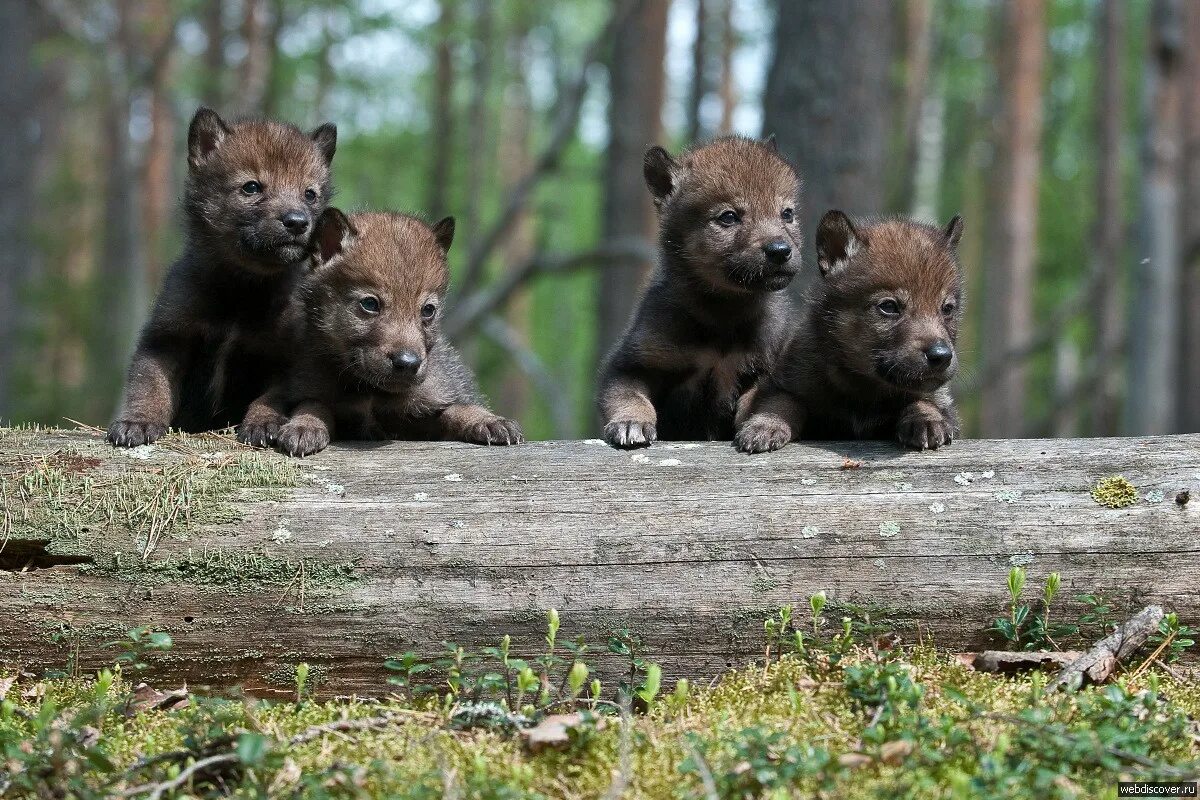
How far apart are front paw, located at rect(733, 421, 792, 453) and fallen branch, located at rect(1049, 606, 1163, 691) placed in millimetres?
1417

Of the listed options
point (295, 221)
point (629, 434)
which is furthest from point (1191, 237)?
point (295, 221)

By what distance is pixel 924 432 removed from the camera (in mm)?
4684

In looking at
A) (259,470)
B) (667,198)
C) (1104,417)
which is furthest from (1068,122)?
(259,470)

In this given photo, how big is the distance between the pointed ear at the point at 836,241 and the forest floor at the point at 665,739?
2053 millimetres

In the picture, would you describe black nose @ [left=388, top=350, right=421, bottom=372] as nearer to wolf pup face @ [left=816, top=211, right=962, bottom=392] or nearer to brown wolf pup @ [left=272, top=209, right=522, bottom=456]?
brown wolf pup @ [left=272, top=209, right=522, bottom=456]

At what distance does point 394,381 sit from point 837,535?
208cm

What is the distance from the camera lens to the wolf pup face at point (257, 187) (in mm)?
5371

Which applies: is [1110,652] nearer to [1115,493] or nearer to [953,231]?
[1115,493]

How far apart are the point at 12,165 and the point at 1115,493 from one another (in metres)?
14.2

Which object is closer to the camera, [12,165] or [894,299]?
[894,299]

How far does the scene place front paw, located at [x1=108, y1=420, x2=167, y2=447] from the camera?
187 inches

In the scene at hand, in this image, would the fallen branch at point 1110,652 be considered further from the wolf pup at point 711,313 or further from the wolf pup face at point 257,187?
the wolf pup face at point 257,187

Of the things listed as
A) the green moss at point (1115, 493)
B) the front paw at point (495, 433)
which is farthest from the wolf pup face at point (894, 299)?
the front paw at point (495, 433)

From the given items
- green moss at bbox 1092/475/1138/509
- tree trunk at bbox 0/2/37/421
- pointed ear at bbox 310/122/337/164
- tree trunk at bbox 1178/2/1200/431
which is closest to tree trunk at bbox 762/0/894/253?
pointed ear at bbox 310/122/337/164
